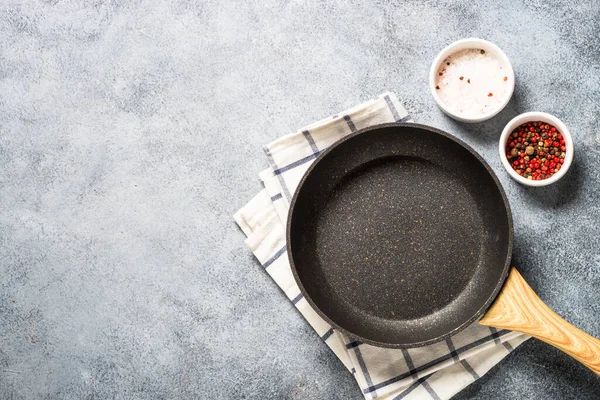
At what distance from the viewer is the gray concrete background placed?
4.23 ft

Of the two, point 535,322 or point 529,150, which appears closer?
point 535,322

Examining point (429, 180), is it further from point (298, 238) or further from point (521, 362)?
point (521, 362)

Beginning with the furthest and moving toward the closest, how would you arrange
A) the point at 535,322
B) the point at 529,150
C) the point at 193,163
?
the point at 193,163, the point at 529,150, the point at 535,322

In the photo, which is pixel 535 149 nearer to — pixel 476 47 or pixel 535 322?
pixel 476 47

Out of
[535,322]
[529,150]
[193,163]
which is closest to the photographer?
[535,322]

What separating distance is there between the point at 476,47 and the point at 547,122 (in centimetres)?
23

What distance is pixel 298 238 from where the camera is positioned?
125 centimetres

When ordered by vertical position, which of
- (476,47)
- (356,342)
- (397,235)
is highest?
(476,47)

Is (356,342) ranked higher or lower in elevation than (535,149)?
lower

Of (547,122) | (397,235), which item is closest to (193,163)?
(397,235)

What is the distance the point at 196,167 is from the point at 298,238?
304 mm

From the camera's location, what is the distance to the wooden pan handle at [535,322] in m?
1.06

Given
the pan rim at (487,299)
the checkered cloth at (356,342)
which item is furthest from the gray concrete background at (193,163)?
the pan rim at (487,299)

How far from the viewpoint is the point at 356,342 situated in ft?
4.12
